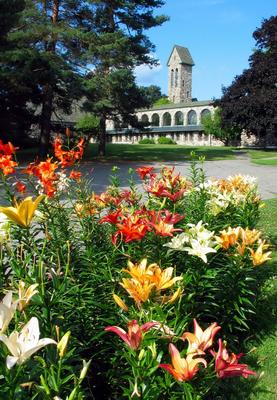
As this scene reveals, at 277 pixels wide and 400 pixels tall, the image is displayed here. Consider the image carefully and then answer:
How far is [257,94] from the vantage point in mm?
32406

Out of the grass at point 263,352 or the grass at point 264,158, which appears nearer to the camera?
the grass at point 263,352

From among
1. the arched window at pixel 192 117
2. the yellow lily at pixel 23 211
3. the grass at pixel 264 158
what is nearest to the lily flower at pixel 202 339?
the yellow lily at pixel 23 211

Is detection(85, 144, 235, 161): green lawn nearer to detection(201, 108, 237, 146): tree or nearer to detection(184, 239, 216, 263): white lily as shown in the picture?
detection(201, 108, 237, 146): tree

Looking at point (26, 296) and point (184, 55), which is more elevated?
point (184, 55)

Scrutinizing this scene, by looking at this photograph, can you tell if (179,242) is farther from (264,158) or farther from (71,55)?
(264,158)

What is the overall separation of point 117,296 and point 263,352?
1.97 m

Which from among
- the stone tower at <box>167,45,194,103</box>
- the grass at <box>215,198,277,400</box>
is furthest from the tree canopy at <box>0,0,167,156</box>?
the stone tower at <box>167,45,194,103</box>

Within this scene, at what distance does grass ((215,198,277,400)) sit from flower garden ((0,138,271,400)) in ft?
0.32

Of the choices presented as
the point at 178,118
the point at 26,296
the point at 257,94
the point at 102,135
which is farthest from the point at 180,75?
the point at 26,296

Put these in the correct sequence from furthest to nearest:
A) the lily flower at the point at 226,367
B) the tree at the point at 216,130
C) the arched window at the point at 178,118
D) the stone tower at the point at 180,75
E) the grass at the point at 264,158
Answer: the stone tower at the point at 180,75, the arched window at the point at 178,118, the tree at the point at 216,130, the grass at the point at 264,158, the lily flower at the point at 226,367

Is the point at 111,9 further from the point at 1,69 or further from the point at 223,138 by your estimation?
the point at 223,138

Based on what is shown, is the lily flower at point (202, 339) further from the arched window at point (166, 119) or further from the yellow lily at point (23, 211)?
the arched window at point (166, 119)

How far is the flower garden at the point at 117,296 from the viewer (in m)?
1.39

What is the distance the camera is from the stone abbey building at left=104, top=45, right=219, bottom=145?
60.4 meters
